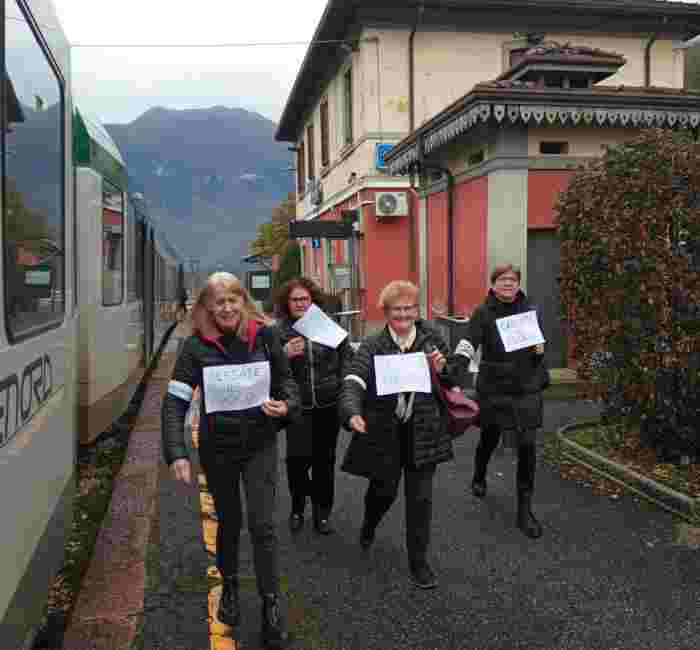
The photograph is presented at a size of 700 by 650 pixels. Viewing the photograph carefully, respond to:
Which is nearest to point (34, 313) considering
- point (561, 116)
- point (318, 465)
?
point (318, 465)

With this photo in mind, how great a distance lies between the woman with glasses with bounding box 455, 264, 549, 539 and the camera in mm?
5238

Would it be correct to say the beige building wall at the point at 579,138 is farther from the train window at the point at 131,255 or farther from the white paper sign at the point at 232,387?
the white paper sign at the point at 232,387

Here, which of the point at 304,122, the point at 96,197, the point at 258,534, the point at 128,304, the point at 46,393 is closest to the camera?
the point at 46,393

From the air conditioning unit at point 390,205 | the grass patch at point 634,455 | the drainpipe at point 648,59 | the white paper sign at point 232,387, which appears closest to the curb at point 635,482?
the grass patch at point 634,455

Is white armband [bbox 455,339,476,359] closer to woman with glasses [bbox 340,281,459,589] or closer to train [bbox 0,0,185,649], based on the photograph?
woman with glasses [bbox 340,281,459,589]

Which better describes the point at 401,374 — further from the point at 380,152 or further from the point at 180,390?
the point at 380,152

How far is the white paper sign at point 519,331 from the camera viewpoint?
5.33 meters

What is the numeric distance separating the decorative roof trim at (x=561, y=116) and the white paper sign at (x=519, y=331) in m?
5.39

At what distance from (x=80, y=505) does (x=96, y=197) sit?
2.52 meters

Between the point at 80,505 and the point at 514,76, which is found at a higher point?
the point at 514,76

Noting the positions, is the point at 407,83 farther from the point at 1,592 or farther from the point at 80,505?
the point at 1,592

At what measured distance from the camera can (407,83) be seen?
1850 centimetres

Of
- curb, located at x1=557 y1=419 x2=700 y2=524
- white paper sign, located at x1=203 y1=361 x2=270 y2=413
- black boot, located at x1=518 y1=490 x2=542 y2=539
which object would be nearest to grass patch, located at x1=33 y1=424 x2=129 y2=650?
white paper sign, located at x1=203 y1=361 x2=270 y2=413

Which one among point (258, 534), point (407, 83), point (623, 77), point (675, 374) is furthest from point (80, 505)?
point (623, 77)
